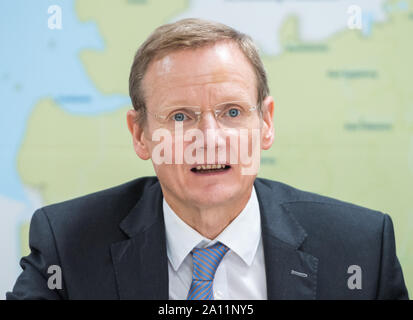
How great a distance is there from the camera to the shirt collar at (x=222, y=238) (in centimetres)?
175

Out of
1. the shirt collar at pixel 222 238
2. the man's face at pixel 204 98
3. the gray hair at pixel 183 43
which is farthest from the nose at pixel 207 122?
the shirt collar at pixel 222 238

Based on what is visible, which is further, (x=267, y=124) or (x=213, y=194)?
(x=267, y=124)

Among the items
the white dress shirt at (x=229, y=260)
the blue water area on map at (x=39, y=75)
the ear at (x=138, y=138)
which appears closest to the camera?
the white dress shirt at (x=229, y=260)

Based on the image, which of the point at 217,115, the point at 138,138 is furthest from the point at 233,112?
the point at 138,138

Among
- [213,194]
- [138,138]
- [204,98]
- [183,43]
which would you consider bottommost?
[213,194]

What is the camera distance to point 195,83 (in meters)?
1.63

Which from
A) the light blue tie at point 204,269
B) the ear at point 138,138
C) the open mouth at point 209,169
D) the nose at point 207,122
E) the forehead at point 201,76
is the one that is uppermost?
the forehead at point 201,76

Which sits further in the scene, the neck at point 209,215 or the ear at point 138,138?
the ear at point 138,138

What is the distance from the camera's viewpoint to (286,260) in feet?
5.66

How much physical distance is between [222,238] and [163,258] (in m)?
0.21

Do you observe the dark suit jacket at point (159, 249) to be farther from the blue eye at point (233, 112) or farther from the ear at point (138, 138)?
the blue eye at point (233, 112)

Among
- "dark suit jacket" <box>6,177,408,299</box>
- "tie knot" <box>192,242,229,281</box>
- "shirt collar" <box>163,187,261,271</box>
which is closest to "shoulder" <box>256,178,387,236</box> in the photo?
"dark suit jacket" <box>6,177,408,299</box>

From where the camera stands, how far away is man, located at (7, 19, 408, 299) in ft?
5.41

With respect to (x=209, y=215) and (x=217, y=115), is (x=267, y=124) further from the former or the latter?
(x=209, y=215)
